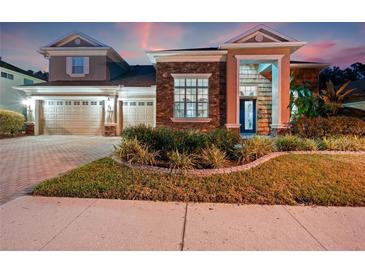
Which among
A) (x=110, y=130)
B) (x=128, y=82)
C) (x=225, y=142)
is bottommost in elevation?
(x=225, y=142)

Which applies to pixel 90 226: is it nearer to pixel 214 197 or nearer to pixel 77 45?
pixel 214 197

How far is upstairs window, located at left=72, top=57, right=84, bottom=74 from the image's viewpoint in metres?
15.7

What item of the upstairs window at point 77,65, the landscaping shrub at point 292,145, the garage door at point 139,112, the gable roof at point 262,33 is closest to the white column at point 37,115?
the upstairs window at point 77,65

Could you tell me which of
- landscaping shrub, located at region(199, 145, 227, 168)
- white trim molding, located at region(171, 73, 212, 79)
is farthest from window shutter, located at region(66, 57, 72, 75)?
landscaping shrub, located at region(199, 145, 227, 168)

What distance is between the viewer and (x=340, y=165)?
19.4 ft

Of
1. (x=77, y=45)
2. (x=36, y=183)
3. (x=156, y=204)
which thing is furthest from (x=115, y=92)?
(x=156, y=204)

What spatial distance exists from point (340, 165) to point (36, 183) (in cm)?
702

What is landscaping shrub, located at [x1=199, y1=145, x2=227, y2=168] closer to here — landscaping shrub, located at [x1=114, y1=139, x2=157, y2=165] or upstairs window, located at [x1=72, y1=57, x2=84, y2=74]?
landscaping shrub, located at [x1=114, y1=139, x2=157, y2=165]

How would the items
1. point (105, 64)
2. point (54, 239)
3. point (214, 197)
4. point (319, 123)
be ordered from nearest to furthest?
point (54, 239)
point (214, 197)
point (319, 123)
point (105, 64)

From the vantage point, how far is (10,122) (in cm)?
1410

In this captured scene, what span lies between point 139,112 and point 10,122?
7541 mm

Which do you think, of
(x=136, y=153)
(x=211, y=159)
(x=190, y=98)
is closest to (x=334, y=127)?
(x=211, y=159)

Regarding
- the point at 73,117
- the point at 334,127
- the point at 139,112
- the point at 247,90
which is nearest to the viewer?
the point at 334,127

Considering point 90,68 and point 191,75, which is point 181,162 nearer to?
point 191,75
